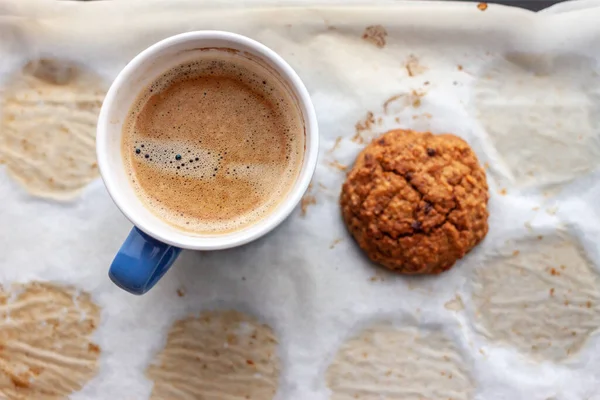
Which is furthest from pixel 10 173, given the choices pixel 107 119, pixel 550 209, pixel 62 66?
pixel 550 209

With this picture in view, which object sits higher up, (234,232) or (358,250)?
(234,232)

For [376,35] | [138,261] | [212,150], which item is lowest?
[138,261]

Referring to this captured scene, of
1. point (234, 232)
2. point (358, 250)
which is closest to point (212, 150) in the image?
point (234, 232)

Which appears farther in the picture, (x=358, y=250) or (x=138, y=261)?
(x=358, y=250)

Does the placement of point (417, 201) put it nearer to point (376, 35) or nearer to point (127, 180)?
point (376, 35)

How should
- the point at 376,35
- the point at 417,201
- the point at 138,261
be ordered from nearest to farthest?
1. the point at 138,261
2. the point at 417,201
3. the point at 376,35

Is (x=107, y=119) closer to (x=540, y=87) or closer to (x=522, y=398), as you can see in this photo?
(x=540, y=87)

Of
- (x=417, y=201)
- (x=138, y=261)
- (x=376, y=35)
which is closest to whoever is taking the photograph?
(x=138, y=261)

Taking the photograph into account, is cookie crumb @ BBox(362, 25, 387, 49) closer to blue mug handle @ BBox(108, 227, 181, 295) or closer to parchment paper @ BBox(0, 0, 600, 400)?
parchment paper @ BBox(0, 0, 600, 400)
